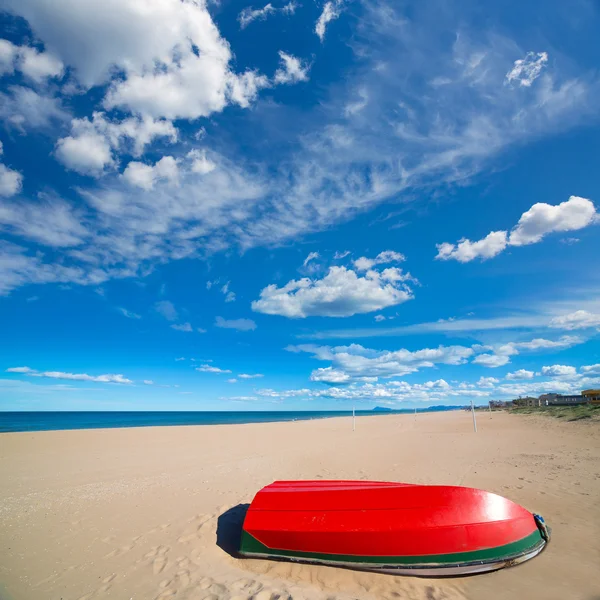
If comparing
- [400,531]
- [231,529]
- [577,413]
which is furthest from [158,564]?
[577,413]

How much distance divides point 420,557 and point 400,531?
40 centimetres

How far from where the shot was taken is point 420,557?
471 cm

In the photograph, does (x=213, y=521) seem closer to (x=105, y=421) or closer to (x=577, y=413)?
(x=577, y=413)

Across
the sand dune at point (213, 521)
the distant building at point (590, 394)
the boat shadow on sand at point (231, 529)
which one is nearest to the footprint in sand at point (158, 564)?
the sand dune at point (213, 521)

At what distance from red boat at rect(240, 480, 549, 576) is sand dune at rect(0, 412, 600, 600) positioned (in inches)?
7.4

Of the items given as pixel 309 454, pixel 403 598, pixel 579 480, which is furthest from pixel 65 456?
pixel 579 480

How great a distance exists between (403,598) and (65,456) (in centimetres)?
1578

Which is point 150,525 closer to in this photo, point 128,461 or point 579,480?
point 128,461

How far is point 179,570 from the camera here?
16.5 ft

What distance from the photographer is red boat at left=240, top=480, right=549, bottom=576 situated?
186 inches

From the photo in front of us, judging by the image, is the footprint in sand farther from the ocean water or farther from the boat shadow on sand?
the ocean water

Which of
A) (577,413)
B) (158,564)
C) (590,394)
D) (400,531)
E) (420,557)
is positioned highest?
(590,394)

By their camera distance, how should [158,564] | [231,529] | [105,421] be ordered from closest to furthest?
1. [158,564]
2. [231,529]
3. [105,421]

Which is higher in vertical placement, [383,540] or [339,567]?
[383,540]
